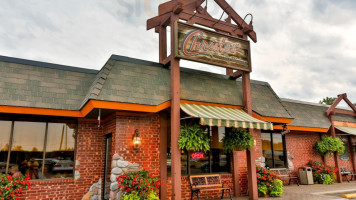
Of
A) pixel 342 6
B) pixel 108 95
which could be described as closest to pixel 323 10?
pixel 342 6

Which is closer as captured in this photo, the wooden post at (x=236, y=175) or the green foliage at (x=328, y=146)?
the wooden post at (x=236, y=175)

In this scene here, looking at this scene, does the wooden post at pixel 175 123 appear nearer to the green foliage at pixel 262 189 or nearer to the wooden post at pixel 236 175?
Result: the wooden post at pixel 236 175

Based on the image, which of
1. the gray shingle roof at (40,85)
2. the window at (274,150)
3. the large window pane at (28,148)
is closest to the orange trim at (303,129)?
the window at (274,150)

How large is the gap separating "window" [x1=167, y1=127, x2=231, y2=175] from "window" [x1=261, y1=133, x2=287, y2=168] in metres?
3.52

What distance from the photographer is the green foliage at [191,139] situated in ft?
22.7

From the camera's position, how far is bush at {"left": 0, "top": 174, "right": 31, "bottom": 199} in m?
6.19

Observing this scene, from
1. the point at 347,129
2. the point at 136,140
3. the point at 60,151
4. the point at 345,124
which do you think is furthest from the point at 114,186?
the point at 345,124

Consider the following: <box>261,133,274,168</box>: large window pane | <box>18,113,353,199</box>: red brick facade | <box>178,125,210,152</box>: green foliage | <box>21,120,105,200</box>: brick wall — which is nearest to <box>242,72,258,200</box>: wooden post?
<box>18,113,353,199</box>: red brick facade

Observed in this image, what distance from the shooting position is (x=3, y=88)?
6.72 metres

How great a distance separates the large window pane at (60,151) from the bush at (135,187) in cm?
230

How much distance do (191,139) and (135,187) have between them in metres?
1.98

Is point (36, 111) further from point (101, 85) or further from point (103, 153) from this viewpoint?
point (103, 153)

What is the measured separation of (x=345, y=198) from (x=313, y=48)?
12538mm

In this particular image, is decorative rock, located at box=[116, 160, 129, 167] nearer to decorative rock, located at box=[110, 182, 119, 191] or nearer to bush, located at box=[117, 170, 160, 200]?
bush, located at box=[117, 170, 160, 200]
